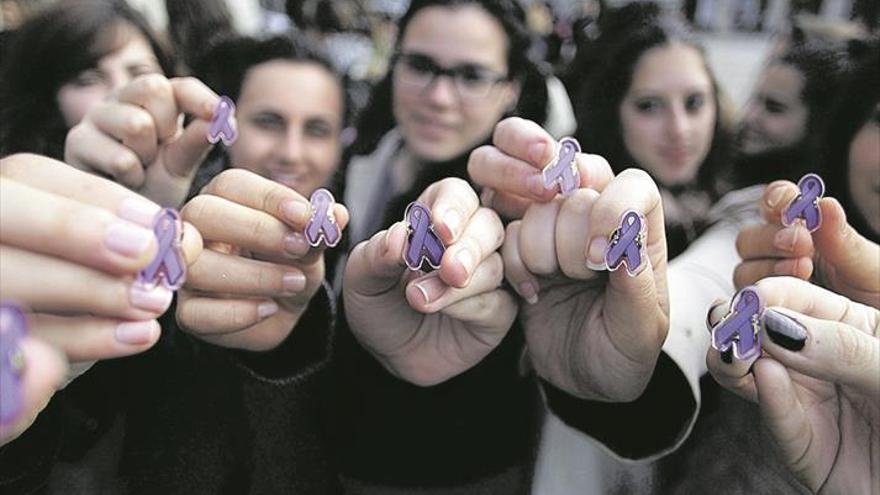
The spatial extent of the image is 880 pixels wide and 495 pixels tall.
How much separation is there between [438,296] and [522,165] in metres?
0.15

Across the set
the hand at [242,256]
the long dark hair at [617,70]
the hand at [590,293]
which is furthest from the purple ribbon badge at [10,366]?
the long dark hair at [617,70]

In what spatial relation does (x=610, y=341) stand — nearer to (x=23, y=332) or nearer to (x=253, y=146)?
(x=23, y=332)

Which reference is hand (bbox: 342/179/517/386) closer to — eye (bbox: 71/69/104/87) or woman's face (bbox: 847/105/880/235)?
woman's face (bbox: 847/105/880/235)

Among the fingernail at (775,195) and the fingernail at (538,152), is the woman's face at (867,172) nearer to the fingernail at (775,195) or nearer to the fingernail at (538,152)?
the fingernail at (775,195)

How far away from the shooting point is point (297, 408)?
2.32 ft

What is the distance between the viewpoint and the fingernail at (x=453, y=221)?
0.57 metres

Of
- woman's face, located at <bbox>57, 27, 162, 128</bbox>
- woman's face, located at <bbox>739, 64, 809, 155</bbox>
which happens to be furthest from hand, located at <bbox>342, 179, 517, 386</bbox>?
woman's face, located at <bbox>739, 64, 809, 155</bbox>

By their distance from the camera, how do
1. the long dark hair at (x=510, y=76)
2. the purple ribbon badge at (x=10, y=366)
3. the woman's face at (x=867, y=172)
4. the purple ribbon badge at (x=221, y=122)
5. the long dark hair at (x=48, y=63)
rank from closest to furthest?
1. the purple ribbon badge at (x=10, y=366)
2. the purple ribbon badge at (x=221, y=122)
3. the woman's face at (x=867, y=172)
4. the long dark hair at (x=48, y=63)
5. the long dark hair at (x=510, y=76)

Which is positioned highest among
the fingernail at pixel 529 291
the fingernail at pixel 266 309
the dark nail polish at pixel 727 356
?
the dark nail polish at pixel 727 356

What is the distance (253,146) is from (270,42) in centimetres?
29

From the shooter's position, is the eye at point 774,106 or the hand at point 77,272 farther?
the eye at point 774,106

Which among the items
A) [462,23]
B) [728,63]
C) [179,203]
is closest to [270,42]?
[462,23]

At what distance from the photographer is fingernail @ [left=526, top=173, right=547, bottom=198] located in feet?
2.01

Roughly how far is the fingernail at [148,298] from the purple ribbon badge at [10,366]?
0.25 ft
